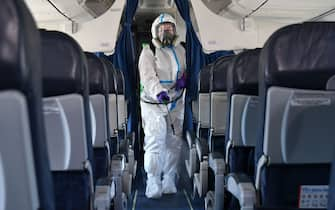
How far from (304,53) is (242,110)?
0.99 meters

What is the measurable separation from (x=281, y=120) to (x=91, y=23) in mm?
5798

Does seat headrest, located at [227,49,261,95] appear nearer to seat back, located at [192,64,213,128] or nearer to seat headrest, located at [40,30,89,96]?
seat headrest, located at [40,30,89,96]

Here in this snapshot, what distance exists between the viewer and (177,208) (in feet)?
15.3

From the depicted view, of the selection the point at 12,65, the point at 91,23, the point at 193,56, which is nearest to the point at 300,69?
the point at 12,65

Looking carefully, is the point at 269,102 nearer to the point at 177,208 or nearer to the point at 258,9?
the point at 177,208

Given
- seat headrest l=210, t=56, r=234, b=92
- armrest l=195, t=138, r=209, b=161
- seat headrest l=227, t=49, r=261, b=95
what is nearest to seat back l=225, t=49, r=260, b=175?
seat headrest l=227, t=49, r=261, b=95

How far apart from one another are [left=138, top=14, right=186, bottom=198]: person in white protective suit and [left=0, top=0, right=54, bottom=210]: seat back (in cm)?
416

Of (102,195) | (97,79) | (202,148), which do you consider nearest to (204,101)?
(202,148)

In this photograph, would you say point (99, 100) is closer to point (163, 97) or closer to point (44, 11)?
point (163, 97)

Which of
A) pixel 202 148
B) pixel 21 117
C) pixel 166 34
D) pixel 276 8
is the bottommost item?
pixel 202 148

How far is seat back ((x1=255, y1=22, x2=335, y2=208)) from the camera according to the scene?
1.60m

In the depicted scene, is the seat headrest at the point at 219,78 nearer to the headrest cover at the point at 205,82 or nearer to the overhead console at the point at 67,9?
the headrest cover at the point at 205,82

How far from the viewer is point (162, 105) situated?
17.3ft

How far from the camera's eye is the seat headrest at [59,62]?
163 cm
